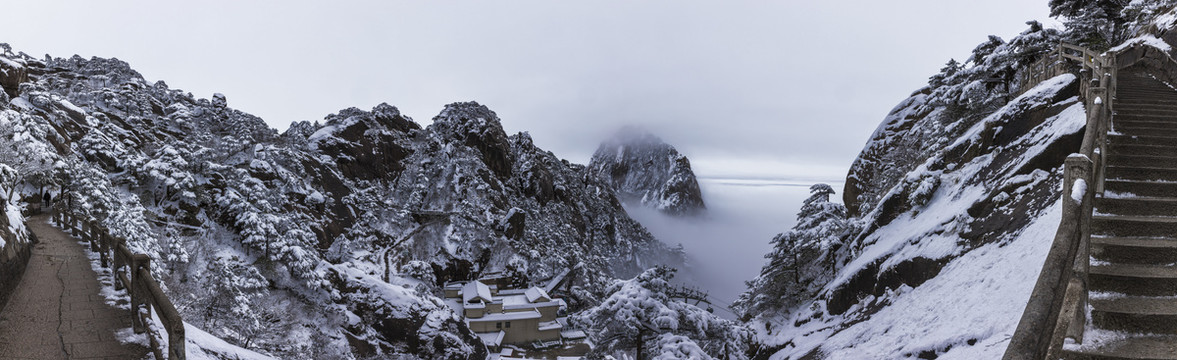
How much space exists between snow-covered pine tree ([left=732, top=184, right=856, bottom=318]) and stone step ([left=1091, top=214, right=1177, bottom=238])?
16.9 meters

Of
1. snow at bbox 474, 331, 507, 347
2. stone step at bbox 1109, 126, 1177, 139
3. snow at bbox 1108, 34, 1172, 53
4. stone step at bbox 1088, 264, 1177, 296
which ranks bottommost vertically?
snow at bbox 474, 331, 507, 347

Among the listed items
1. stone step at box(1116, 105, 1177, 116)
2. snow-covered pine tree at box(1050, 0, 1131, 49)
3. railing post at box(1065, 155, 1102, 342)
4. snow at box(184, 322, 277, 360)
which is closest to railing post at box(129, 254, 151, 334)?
snow at box(184, 322, 277, 360)

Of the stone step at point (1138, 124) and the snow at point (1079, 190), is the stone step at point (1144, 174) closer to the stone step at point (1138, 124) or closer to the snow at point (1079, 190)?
the stone step at point (1138, 124)

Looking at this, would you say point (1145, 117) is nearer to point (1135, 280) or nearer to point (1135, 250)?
point (1135, 250)

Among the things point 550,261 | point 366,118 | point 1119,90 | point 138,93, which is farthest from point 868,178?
point 138,93

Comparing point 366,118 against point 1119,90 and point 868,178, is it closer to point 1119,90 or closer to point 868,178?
point 868,178

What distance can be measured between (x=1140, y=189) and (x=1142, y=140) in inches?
126

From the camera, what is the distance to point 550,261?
74.8 metres

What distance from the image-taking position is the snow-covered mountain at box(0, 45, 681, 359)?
2797 centimetres

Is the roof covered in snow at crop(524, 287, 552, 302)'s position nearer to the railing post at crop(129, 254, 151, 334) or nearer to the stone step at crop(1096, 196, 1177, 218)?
the railing post at crop(129, 254, 151, 334)

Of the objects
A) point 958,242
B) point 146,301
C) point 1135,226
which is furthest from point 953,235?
point 146,301

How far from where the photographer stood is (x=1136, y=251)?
6238 millimetres

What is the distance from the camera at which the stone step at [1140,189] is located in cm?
794

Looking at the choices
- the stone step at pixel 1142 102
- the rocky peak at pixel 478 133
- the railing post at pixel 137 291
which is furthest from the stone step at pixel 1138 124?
the rocky peak at pixel 478 133
